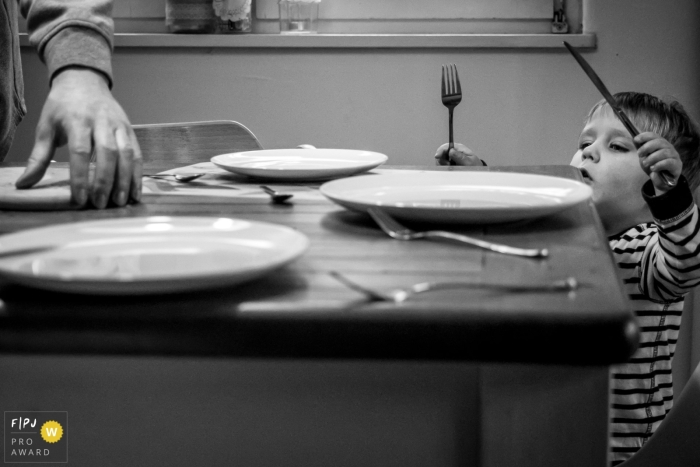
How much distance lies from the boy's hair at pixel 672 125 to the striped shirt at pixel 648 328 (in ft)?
0.94

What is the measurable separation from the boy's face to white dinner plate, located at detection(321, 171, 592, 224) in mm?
793

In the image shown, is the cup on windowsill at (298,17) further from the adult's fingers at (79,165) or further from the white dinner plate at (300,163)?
the adult's fingers at (79,165)

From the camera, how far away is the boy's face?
1586 millimetres

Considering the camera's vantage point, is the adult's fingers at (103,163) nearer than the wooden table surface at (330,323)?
No

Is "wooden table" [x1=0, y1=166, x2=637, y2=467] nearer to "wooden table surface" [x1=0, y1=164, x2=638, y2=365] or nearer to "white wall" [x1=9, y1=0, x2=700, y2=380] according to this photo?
"wooden table surface" [x1=0, y1=164, x2=638, y2=365]

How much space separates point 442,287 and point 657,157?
0.87 metres

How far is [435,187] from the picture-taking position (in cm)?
86

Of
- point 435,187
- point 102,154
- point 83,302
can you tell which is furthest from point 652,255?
point 83,302

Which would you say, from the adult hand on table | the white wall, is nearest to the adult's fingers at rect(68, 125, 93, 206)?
the adult hand on table

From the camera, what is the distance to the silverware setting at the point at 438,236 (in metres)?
0.55

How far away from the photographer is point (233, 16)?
7.26 feet

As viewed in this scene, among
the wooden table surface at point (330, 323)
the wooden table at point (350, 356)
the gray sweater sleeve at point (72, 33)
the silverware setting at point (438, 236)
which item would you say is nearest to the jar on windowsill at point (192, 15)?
the gray sweater sleeve at point (72, 33)

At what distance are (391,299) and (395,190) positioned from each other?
39cm

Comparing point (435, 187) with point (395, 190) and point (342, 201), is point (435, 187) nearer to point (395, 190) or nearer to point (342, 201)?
point (395, 190)
